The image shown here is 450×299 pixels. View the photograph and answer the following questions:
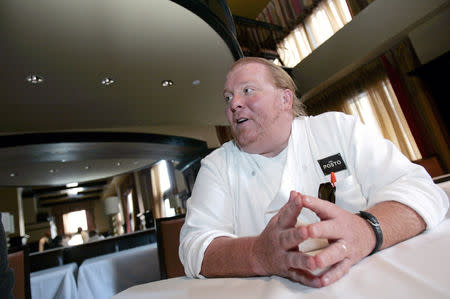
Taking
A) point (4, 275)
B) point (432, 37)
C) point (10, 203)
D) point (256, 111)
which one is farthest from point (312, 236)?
point (10, 203)

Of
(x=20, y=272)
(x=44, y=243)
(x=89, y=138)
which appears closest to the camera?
(x=20, y=272)

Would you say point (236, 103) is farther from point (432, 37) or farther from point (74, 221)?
point (74, 221)

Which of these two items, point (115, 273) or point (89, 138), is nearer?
point (115, 273)

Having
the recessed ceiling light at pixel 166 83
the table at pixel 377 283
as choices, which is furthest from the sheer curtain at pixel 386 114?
the table at pixel 377 283

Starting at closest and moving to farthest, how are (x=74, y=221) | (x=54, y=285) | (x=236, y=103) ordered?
(x=236, y=103)
(x=54, y=285)
(x=74, y=221)

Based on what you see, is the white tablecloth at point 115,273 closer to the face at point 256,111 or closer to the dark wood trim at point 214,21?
the face at point 256,111

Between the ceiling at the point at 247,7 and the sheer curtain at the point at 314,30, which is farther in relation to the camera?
the ceiling at the point at 247,7

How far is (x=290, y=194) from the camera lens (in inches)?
22.8

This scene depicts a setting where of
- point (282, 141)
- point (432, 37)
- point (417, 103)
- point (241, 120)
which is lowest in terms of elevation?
point (282, 141)

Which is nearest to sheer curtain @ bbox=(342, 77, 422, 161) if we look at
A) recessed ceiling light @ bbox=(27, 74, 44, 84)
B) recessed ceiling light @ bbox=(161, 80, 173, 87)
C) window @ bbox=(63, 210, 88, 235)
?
recessed ceiling light @ bbox=(161, 80, 173, 87)

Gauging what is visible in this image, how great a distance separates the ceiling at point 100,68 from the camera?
95.0 inches

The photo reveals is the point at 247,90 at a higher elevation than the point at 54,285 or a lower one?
higher

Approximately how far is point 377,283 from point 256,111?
776mm

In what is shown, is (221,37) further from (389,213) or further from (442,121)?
(442,121)
